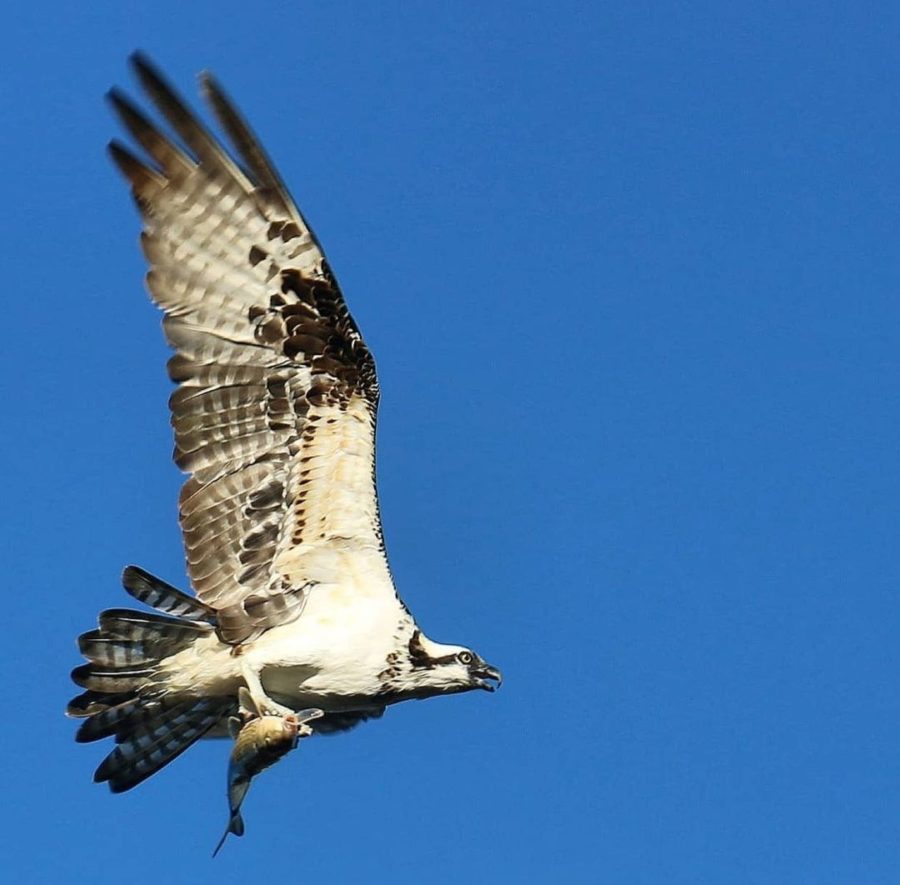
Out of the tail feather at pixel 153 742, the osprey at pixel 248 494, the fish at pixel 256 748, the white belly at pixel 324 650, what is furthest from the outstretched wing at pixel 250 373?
the fish at pixel 256 748

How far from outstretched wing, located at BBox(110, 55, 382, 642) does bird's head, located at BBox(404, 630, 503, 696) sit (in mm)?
587

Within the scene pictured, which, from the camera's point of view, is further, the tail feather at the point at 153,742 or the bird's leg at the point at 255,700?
the tail feather at the point at 153,742

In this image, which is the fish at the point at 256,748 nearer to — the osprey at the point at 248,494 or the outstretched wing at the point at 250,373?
the osprey at the point at 248,494

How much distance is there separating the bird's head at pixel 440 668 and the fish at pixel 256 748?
2.36ft

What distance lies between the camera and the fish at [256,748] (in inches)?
313

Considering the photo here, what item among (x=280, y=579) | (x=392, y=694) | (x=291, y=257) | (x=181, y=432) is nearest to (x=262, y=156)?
(x=291, y=257)

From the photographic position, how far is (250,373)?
9.26m

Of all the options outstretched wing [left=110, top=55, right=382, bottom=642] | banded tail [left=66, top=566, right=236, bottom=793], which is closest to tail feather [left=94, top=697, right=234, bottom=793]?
banded tail [left=66, top=566, right=236, bottom=793]

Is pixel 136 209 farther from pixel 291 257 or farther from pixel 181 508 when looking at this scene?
pixel 181 508

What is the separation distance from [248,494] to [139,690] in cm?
116

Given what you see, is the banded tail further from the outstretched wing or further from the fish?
the fish

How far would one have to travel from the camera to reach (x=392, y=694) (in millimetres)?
8797

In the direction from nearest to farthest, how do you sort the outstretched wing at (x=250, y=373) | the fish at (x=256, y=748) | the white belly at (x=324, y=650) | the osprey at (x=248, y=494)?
the fish at (x=256, y=748) < the white belly at (x=324, y=650) < the osprey at (x=248, y=494) < the outstretched wing at (x=250, y=373)

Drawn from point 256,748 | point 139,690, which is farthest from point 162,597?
point 256,748
